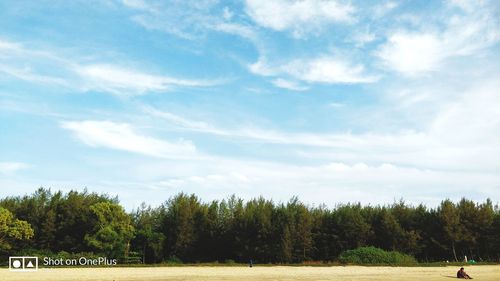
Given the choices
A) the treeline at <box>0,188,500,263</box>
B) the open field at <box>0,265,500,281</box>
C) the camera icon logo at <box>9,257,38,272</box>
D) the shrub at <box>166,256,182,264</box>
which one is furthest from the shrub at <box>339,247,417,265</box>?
the camera icon logo at <box>9,257,38,272</box>

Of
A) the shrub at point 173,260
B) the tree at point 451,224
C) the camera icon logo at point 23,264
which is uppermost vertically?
the tree at point 451,224

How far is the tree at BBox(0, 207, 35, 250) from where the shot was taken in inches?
2190

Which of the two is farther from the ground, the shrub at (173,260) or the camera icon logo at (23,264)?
the camera icon logo at (23,264)

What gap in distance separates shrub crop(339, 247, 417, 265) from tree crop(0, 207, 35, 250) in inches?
1455

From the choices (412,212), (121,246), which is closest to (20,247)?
(121,246)

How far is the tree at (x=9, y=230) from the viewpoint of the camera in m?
55.6

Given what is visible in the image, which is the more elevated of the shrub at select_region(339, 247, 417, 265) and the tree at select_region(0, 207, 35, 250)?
the tree at select_region(0, 207, 35, 250)

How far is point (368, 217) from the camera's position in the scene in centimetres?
6222

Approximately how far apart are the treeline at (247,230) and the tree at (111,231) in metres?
0.12

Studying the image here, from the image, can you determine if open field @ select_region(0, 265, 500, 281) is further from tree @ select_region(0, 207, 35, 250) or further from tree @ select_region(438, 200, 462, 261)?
tree @ select_region(0, 207, 35, 250)

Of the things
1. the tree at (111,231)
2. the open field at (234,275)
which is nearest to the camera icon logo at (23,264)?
the open field at (234,275)

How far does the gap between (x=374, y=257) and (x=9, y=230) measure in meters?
42.1

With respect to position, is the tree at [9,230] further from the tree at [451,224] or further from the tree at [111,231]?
the tree at [451,224]

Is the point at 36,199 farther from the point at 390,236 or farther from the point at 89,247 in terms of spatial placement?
the point at 390,236
